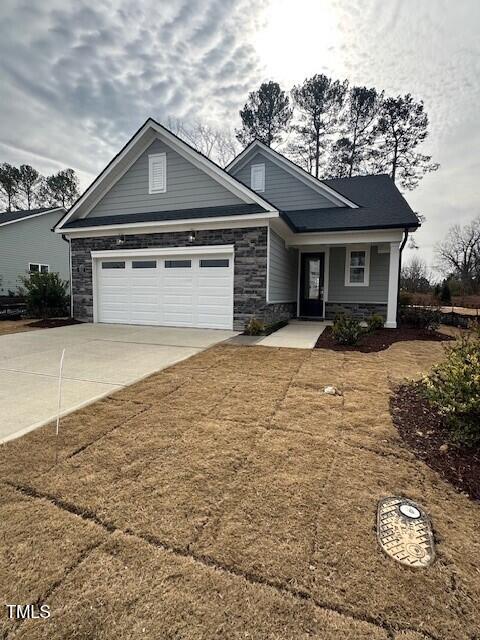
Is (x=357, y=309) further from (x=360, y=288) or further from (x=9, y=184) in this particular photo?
(x=9, y=184)

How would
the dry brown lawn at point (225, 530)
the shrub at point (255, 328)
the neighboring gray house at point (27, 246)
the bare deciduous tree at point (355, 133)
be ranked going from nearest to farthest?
the dry brown lawn at point (225, 530), the shrub at point (255, 328), the neighboring gray house at point (27, 246), the bare deciduous tree at point (355, 133)

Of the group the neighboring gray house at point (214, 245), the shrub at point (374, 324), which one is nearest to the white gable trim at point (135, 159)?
the neighboring gray house at point (214, 245)

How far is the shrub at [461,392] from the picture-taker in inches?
117

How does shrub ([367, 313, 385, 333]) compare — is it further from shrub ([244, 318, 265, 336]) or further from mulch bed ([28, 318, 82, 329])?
mulch bed ([28, 318, 82, 329])

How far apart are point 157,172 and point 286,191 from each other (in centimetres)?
516

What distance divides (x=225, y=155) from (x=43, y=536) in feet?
80.9

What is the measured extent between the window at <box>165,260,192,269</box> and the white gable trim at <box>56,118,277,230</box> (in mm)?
2500

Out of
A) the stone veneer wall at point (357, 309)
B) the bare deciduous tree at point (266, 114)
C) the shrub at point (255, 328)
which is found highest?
the bare deciduous tree at point (266, 114)

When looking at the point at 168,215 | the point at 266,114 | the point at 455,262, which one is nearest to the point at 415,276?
the point at 455,262

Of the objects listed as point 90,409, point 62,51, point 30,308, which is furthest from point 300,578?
point 30,308

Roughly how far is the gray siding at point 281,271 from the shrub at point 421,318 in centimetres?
389

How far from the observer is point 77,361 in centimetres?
604

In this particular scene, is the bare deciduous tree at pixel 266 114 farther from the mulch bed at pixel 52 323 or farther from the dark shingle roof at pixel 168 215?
the mulch bed at pixel 52 323

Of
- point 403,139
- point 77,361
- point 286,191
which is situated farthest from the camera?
point 403,139
